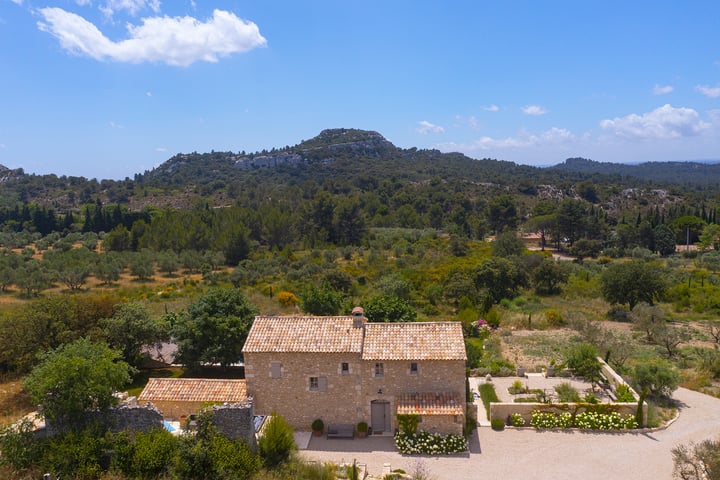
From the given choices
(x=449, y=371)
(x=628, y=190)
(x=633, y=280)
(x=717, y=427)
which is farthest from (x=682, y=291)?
(x=628, y=190)

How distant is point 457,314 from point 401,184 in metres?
91.9

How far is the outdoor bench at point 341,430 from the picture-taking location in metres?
20.8

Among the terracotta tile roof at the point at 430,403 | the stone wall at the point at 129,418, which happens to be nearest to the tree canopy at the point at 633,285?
the terracotta tile roof at the point at 430,403

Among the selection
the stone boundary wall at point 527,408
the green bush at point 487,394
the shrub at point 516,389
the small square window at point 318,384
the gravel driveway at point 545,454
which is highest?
the small square window at point 318,384

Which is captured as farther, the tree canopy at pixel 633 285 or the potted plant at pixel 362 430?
the tree canopy at pixel 633 285

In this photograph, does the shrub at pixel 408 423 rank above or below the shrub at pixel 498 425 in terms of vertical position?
above

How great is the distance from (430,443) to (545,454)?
4.27m

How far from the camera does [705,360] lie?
28188 mm

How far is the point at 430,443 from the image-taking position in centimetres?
1992

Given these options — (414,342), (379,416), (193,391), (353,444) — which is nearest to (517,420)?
(414,342)

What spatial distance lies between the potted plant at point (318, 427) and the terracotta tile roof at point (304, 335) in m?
2.99

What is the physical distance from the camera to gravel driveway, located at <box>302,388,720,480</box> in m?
18.2

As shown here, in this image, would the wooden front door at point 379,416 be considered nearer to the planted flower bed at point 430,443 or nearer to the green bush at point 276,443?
the planted flower bed at point 430,443

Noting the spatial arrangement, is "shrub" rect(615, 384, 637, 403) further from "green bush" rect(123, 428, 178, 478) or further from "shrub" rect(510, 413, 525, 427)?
"green bush" rect(123, 428, 178, 478)
